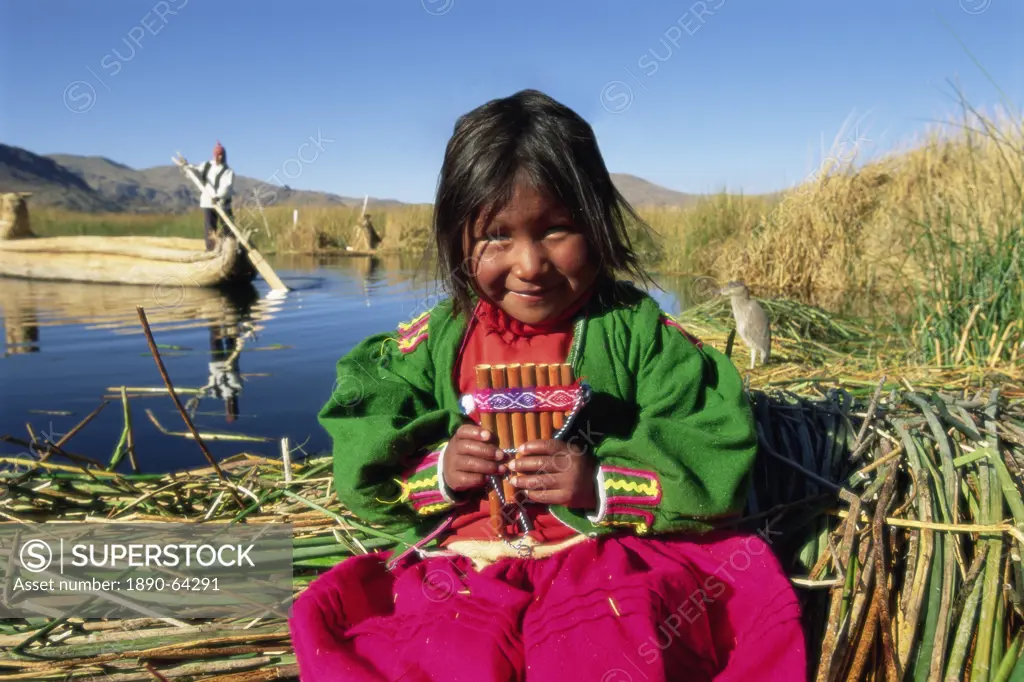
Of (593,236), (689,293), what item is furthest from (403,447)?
(689,293)

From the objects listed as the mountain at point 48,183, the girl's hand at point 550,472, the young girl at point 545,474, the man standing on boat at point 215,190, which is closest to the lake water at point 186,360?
the young girl at point 545,474

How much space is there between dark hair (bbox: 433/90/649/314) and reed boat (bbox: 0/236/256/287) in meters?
14.4

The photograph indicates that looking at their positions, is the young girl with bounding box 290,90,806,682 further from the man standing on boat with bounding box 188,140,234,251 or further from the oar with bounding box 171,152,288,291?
the man standing on boat with bounding box 188,140,234,251

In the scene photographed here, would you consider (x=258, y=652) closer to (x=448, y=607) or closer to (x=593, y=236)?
(x=448, y=607)

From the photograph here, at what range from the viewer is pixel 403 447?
182 centimetres

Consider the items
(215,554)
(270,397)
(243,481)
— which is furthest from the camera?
(270,397)

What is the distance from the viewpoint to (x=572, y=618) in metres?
1.56

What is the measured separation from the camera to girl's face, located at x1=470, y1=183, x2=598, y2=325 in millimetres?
1756

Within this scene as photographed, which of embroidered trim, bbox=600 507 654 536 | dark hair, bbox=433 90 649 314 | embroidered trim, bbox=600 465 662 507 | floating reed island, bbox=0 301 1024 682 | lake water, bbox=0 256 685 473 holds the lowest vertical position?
lake water, bbox=0 256 685 473

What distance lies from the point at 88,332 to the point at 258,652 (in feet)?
28.6

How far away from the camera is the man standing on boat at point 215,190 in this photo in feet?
49.0

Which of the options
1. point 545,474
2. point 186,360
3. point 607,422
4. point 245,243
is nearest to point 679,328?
point 607,422

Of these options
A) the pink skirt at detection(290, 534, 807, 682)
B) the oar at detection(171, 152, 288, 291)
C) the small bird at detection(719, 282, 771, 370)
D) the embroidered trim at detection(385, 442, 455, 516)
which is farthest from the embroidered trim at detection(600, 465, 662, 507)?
the oar at detection(171, 152, 288, 291)

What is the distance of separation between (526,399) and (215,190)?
49.1ft
